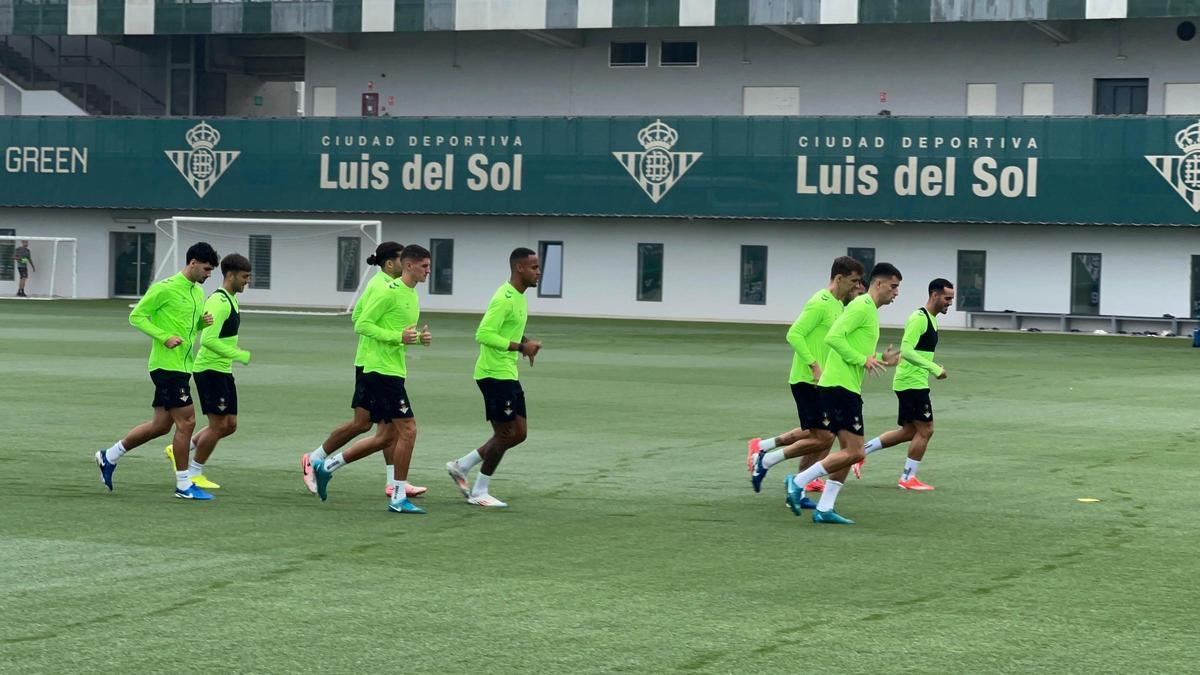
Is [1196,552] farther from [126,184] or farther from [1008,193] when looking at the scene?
[126,184]

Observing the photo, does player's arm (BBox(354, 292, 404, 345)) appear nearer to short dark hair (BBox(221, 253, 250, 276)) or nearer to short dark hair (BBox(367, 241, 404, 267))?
short dark hair (BBox(367, 241, 404, 267))

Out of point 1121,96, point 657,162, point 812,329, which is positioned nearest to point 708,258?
point 657,162

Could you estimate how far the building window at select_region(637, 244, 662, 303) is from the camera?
54188mm

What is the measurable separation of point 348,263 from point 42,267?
37.5 ft

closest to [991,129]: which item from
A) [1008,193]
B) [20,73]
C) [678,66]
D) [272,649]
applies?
[1008,193]

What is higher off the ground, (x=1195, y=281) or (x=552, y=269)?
(x=1195, y=281)

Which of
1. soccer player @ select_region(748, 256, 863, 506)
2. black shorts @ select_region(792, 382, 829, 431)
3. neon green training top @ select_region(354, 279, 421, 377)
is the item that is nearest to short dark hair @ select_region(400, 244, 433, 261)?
neon green training top @ select_region(354, 279, 421, 377)

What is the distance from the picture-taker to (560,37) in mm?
56094

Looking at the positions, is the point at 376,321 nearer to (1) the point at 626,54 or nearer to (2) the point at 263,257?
(1) the point at 626,54

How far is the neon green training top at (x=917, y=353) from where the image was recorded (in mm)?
15008

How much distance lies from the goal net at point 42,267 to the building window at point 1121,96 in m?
33.7

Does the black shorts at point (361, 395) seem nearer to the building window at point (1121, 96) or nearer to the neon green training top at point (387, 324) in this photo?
the neon green training top at point (387, 324)

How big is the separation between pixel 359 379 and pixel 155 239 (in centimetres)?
4820

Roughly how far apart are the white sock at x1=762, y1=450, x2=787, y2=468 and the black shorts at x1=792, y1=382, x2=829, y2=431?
0.97 feet
